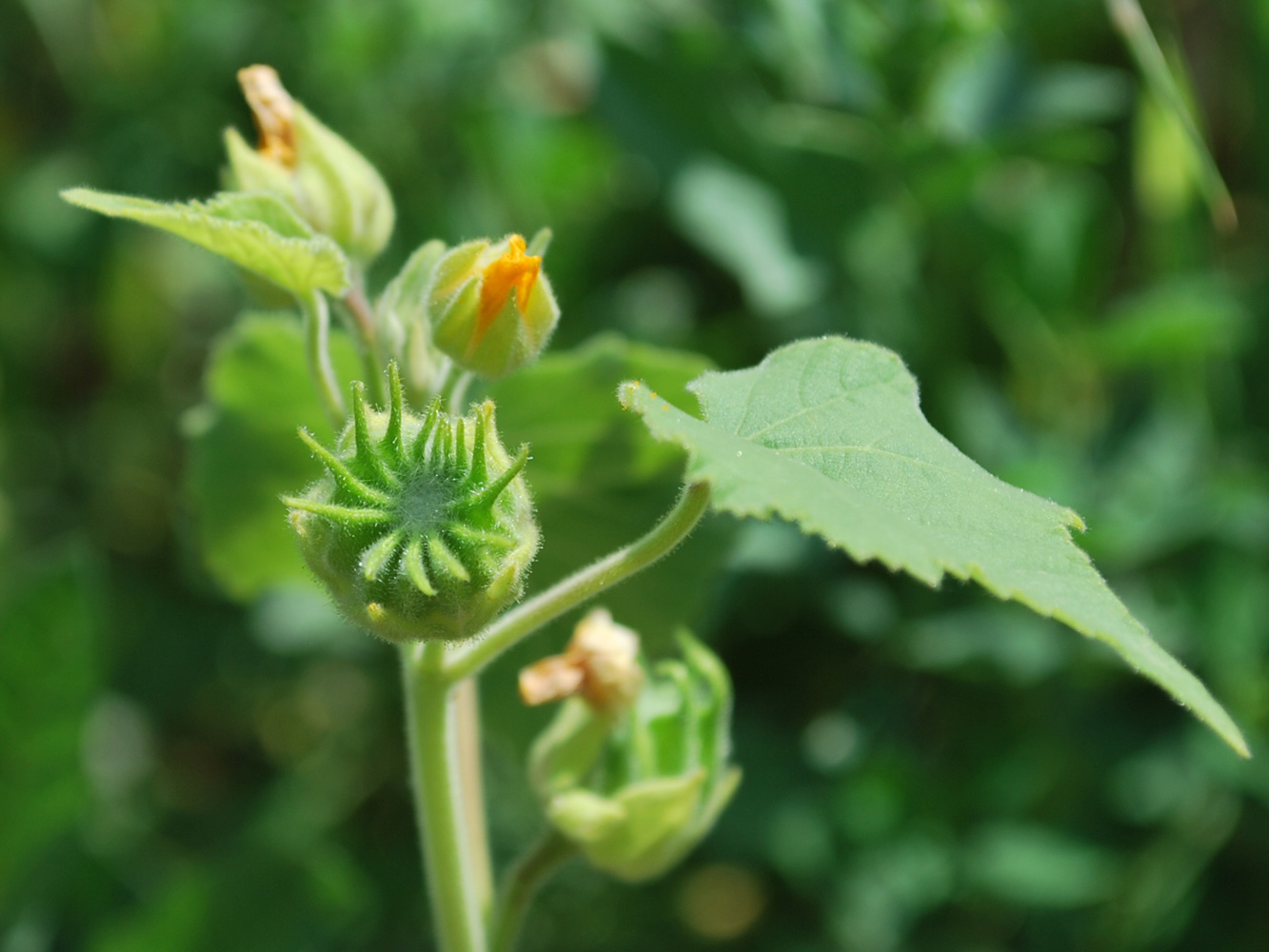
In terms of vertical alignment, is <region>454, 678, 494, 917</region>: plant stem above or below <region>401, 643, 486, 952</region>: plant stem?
below

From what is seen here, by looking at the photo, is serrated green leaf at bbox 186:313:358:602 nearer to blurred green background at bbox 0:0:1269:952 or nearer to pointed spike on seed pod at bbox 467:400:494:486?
blurred green background at bbox 0:0:1269:952

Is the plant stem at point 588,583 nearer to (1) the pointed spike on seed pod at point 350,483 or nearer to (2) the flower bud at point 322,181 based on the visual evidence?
(1) the pointed spike on seed pod at point 350,483

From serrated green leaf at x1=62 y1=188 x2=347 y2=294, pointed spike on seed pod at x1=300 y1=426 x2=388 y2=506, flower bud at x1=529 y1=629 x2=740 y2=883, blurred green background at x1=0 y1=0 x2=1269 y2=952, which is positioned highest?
serrated green leaf at x1=62 y1=188 x2=347 y2=294

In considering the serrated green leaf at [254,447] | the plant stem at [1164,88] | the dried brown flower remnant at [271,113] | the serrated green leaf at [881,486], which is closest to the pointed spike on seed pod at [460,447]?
the serrated green leaf at [881,486]

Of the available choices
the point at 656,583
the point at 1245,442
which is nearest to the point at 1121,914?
the point at 1245,442

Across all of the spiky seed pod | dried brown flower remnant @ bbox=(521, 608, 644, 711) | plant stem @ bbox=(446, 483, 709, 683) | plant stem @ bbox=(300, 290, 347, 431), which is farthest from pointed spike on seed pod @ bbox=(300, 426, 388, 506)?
dried brown flower remnant @ bbox=(521, 608, 644, 711)

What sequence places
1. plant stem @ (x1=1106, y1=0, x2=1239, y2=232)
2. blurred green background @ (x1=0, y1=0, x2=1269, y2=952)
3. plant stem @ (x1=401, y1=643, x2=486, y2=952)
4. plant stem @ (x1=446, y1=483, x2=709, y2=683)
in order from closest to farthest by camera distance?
plant stem @ (x1=446, y1=483, x2=709, y2=683) → plant stem @ (x1=401, y1=643, x2=486, y2=952) → plant stem @ (x1=1106, y1=0, x2=1239, y2=232) → blurred green background @ (x1=0, y1=0, x2=1269, y2=952)

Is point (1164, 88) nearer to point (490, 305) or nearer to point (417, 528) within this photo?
point (490, 305)
